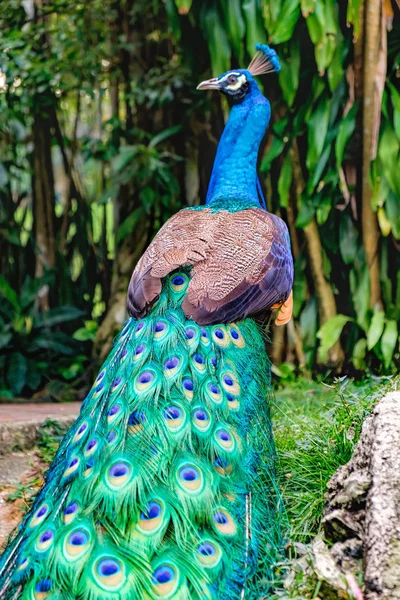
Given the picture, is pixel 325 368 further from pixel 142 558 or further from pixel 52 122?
pixel 142 558

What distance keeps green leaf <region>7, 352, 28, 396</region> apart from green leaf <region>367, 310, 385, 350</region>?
246 cm

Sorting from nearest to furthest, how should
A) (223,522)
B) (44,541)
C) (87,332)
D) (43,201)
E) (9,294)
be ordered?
(44,541) < (223,522) < (9,294) < (87,332) < (43,201)

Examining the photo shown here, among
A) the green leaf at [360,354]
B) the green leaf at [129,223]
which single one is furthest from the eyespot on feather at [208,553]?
the green leaf at [129,223]

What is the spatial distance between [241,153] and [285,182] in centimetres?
146

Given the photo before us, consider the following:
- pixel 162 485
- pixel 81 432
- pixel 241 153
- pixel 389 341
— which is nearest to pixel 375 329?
pixel 389 341

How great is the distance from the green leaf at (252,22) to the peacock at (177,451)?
2.27 meters

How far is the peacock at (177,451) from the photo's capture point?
6.32 ft

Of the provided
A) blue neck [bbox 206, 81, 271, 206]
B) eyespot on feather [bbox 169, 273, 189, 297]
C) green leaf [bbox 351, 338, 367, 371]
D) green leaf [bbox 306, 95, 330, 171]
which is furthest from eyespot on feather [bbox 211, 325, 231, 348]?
green leaf [bbox 306, 95, 330, 171]

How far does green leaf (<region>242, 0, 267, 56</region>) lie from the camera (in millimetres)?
4973

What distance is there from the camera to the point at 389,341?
480 centimetres

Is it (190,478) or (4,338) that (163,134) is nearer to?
(4,338)

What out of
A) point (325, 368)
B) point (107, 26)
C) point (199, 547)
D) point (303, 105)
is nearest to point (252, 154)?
point (303, 105)

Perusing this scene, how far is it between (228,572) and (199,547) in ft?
0.32

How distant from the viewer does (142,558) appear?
192 centimetres
